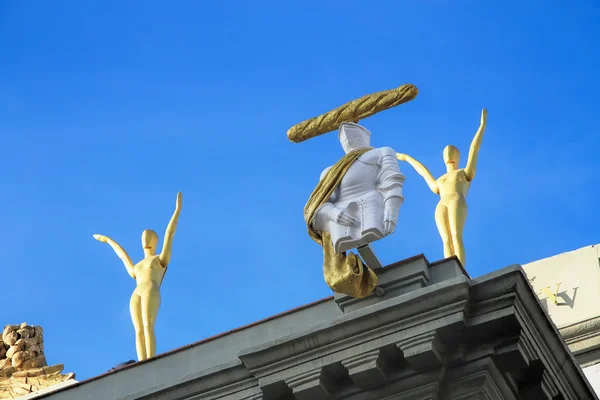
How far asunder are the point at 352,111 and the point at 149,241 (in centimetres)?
461

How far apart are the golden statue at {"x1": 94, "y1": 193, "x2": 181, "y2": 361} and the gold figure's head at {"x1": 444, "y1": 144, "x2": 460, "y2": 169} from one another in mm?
3984

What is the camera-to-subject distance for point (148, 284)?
74.3 ft

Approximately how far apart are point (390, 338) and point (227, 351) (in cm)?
274

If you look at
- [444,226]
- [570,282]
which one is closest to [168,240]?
[444,226]

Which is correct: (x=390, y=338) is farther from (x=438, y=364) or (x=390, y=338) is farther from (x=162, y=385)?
(x=162, y=385)

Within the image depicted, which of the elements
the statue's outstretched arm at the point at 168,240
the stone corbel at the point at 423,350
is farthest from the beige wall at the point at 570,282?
the stone corbel at the point at 423,350

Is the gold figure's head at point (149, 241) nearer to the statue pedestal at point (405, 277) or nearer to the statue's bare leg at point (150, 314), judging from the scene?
the statue's bare leg at point (150, 314)

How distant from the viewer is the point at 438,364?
682 inches

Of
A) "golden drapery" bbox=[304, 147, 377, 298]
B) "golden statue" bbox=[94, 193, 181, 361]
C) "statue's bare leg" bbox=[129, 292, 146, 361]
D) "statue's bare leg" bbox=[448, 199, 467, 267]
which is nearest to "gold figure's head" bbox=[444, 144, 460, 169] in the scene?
"statue's bare leg" bbox=[448, 199, 467, 267]

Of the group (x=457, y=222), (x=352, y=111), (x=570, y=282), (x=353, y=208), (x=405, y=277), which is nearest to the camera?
(x=405, y=277)

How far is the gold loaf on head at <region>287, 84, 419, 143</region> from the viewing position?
1961 cm

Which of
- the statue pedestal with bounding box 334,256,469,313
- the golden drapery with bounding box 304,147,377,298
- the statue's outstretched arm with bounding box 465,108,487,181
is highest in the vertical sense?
the statue's outstretched arm with bounding box 465,108,487,181

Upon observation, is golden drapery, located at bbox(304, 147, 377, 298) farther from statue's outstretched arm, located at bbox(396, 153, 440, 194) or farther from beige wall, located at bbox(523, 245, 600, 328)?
beige wall, located at bbox(523, 245, 600, 328)

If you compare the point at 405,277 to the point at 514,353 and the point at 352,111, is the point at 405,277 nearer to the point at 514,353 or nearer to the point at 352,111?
the point at 514,353
